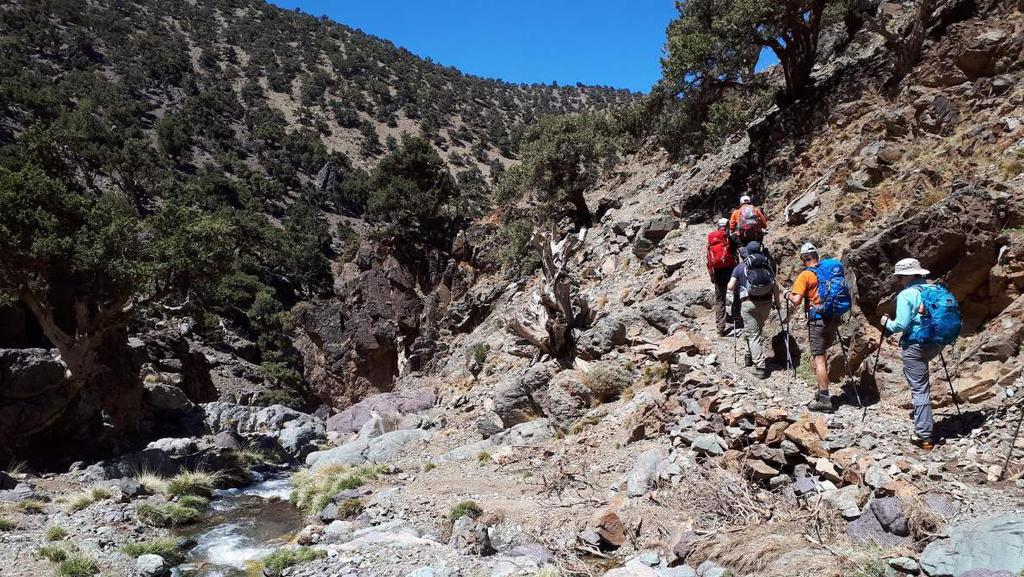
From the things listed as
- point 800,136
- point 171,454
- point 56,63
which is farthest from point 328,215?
point 800,136

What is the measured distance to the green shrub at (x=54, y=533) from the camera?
32.4 feet

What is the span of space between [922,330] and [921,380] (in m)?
0.53

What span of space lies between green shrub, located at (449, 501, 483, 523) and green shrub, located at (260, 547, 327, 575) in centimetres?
185

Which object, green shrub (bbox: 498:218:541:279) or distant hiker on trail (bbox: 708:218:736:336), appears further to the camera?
green shrub (bbox: 498:218:541:279)

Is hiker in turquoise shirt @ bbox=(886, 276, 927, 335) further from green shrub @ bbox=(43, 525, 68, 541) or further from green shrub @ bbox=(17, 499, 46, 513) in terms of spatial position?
green shrub @ bbox=(17, 499, 46, 513)

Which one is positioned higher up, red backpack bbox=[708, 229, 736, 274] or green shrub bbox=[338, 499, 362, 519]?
red backpack bbox=[708, 229, 736, 274]

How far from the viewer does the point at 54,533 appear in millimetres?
9914

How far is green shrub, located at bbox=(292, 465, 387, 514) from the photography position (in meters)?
11.7

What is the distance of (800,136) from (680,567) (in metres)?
14.1

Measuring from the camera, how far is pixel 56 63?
66312 mm

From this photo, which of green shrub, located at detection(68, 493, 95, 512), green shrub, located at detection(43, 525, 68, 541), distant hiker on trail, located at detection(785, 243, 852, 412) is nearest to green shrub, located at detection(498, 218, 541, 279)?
→ green shrub, located at detection(68, 493, 95, 512)

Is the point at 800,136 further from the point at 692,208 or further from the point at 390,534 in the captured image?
the point at 390,534

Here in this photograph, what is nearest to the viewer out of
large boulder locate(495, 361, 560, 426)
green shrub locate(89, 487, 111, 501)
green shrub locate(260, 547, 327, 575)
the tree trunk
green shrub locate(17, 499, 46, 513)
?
green shrub locate(260, 547, 327, 575)

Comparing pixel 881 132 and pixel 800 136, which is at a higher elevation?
pixel 800 136
